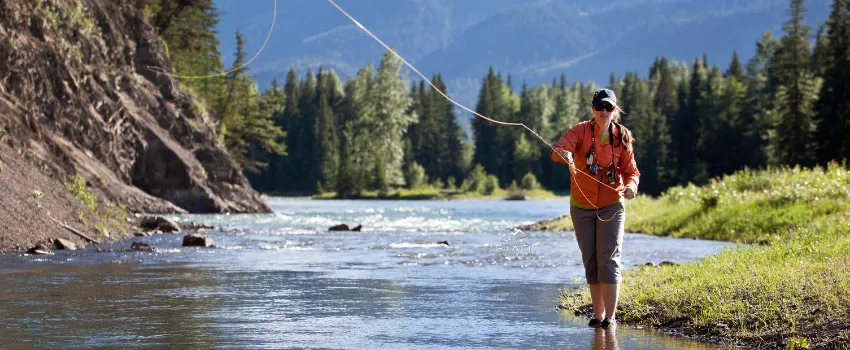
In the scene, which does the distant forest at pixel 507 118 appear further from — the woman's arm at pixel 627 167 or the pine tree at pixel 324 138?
the woman's arm at pixel 627 167

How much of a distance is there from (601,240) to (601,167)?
2.34 ft

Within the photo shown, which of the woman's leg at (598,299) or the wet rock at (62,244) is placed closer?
the woman's leg at (598,299)

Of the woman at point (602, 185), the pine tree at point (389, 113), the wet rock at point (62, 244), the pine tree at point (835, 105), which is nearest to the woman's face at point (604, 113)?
the woman at point (602, 185)

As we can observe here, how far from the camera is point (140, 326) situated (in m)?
11.1

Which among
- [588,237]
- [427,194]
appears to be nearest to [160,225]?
[588,237]

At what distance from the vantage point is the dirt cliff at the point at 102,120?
2962 centimetres

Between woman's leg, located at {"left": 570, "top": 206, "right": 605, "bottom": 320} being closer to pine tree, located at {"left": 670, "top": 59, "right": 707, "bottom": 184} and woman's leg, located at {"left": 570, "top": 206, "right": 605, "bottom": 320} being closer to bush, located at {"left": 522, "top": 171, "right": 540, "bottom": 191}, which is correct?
pine tree, located at {"left": 670, "top": 59, "right": 707, "bottom": 184}

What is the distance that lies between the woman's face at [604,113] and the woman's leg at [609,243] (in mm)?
821

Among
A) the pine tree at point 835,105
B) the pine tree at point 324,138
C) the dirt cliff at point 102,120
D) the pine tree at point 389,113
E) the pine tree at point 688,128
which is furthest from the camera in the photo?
the pine tree at point 324,138

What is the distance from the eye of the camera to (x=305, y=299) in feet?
46.6

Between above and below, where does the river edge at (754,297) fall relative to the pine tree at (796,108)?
below

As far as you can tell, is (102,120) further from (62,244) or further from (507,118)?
(507,118)

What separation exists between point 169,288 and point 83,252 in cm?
728

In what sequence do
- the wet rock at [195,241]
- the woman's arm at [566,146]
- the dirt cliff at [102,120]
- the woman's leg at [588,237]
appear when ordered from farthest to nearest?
the dirt cliff at [102,120]
the wet rock at [195,241]
the woman's leg at [588,237]
the woman's arm at [566,146]
